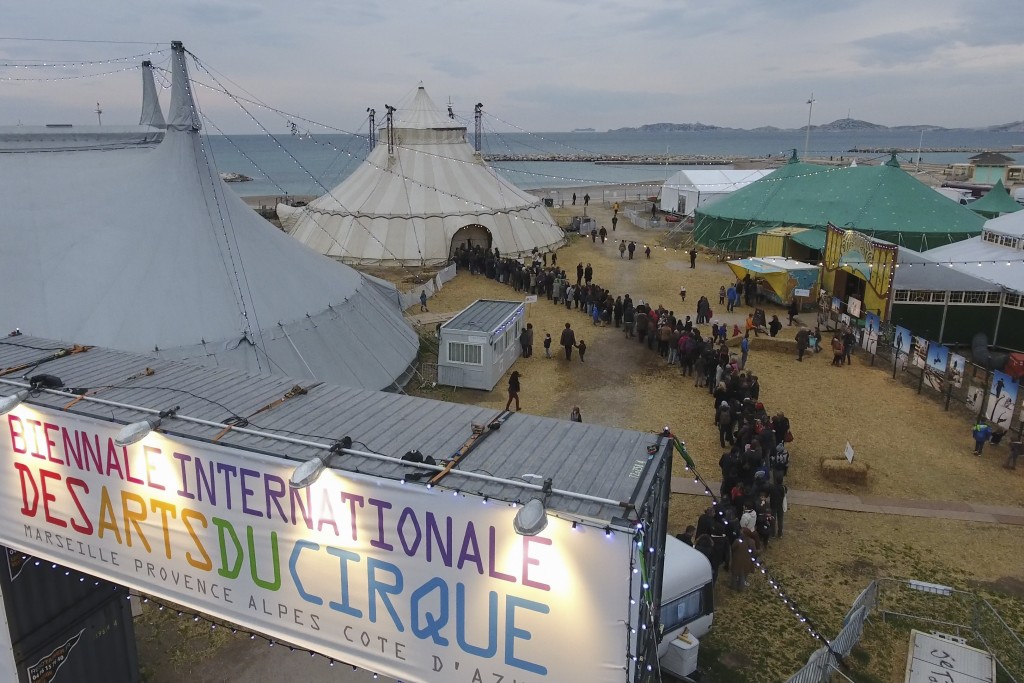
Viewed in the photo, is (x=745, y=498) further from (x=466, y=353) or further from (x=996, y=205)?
(x=996, y=205)

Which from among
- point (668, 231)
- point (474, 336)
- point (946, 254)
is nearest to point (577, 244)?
point (668, 231)

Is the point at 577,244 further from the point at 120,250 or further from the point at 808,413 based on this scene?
the point at 120,250

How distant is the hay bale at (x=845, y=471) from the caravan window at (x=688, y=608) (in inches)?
194

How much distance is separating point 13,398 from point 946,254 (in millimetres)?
25093

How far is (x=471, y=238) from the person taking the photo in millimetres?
30203

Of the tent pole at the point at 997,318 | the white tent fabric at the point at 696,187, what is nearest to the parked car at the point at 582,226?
the white tent fabric at the point at 696,187

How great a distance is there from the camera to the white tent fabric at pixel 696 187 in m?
41.6

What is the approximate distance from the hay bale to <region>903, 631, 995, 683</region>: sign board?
13.8 ft

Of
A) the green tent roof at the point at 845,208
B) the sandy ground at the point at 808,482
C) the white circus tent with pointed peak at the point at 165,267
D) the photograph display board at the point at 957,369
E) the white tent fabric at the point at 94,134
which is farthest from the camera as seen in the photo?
the green tent roof at the point at 845,208

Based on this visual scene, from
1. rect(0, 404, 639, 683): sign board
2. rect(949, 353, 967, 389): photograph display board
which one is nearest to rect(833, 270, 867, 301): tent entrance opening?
rect(949, 353, 967, 389): photograph display board

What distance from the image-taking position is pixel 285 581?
5.16 meters

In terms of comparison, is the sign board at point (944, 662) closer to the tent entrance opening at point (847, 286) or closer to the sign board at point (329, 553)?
the sign board at point (329, 553)

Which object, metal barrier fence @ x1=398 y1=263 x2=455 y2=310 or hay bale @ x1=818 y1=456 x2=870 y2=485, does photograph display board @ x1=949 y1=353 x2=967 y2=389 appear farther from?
metal barrier fence @ x1=398 y1=263 x2=455 y2=310

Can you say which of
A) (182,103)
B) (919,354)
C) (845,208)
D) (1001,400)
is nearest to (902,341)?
(919,354)
